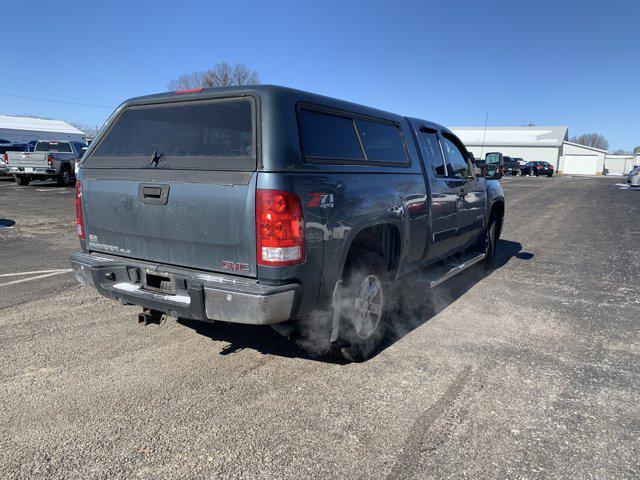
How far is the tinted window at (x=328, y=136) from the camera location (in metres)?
3.28

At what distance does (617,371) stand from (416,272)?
1.95 metres

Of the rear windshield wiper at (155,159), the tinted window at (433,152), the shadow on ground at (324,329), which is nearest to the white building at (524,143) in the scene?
the shadow on ground at (324,329)

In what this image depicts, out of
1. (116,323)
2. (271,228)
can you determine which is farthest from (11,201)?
(271,228)

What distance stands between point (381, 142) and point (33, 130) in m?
69.2

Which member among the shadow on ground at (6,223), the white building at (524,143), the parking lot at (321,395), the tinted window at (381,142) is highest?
the white building at (524,143)

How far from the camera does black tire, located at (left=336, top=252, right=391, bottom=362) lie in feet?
11.9

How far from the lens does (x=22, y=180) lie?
18688 millimetres

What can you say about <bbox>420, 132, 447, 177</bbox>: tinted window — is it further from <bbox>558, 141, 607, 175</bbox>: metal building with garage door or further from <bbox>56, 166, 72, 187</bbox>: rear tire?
<bbox>558, 141, 607, 175</bbox>: metal building with garage door

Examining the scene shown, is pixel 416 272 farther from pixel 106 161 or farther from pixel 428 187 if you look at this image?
pixel 106 161

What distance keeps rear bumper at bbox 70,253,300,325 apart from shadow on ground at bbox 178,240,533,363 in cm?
68

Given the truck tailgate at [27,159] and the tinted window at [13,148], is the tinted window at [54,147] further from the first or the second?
the tinted window at [13,148]

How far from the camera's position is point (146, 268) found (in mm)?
3379

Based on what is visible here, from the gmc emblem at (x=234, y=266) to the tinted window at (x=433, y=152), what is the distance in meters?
2.60

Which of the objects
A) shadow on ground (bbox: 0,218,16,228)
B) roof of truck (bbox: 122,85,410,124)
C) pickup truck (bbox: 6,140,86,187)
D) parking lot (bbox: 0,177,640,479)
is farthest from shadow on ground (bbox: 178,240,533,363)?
pickup truck (bbox: 6,140,86,187)
